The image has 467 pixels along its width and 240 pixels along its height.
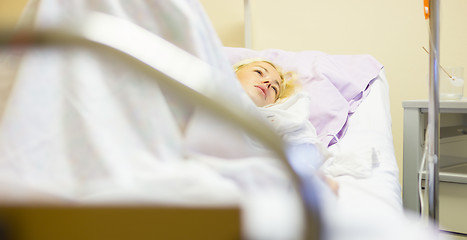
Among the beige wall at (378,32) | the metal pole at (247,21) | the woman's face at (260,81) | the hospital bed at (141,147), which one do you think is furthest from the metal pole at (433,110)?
the metal pole at (247,21)

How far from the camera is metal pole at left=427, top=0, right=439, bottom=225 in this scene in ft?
3.12

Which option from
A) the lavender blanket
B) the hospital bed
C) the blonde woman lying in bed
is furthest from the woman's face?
the hospital bed

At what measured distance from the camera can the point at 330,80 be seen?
5.29 ft

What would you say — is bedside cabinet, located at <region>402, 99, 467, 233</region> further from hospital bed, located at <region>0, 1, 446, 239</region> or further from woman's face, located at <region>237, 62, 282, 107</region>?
hospital bed, located at <region>0, 1, 446, 239</region>

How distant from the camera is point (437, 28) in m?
0.95

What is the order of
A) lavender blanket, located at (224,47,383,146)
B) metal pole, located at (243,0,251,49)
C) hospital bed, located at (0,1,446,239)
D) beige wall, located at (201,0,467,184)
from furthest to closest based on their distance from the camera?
metal pole, located at (243,0,251,49), beige wall, located at (201,0,467,184), lavender blanket, located at (224,47,383,146), hospital bed, located at (0,1,446,239)

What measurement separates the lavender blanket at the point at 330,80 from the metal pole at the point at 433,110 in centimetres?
32

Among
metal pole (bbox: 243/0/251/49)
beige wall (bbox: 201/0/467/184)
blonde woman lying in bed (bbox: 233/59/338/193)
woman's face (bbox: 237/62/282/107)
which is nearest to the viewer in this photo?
blonde woman lying in bed (bbox: 233/59/338/193)

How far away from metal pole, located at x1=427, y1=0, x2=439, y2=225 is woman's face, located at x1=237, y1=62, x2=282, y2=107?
492mm

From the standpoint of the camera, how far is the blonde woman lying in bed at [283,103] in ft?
3.07

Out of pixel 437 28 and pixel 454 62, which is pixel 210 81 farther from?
pixel 454 62

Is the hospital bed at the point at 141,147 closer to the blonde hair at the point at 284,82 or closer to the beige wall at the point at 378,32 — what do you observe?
the blonde hair at the point at 284,82

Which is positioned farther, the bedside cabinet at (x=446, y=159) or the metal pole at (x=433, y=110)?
the bedside cabinet at (x=446, y=159)

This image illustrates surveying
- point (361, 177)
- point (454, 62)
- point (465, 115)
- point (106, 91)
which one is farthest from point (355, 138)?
point (106, 91)
